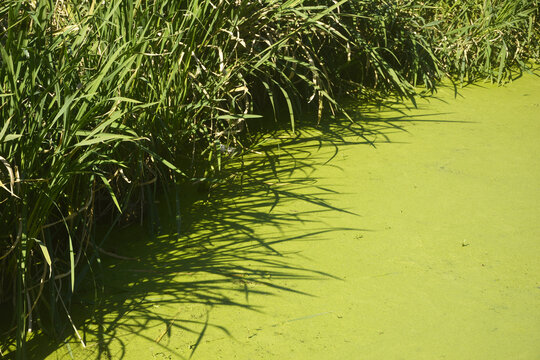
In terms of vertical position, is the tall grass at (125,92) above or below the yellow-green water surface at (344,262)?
above

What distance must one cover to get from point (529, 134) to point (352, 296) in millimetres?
1230

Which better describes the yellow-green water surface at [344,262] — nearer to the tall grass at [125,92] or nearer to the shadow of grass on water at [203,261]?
the shadow of grass on water at [203,261]

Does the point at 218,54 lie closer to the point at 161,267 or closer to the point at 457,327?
the point at 161,267

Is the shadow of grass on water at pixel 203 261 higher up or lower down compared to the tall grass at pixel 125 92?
lower down

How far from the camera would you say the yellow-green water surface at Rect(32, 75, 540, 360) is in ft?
4.67

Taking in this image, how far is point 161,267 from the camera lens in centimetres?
166

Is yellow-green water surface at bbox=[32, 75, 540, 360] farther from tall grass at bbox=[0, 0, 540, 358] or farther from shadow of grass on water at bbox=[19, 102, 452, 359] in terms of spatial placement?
tall grass at bbox=[0, 0, 540, 358]

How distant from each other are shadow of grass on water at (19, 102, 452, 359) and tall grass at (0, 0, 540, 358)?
6cm

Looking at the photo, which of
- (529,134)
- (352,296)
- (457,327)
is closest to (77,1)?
(352,296)

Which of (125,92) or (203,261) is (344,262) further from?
(125,92)

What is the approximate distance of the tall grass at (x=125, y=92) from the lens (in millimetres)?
1415

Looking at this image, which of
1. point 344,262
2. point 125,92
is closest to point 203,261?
point 344,262

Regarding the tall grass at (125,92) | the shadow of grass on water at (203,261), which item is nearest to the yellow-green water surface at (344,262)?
the shadow of grass on water at (203,261)

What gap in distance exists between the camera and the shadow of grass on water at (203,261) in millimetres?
1444
